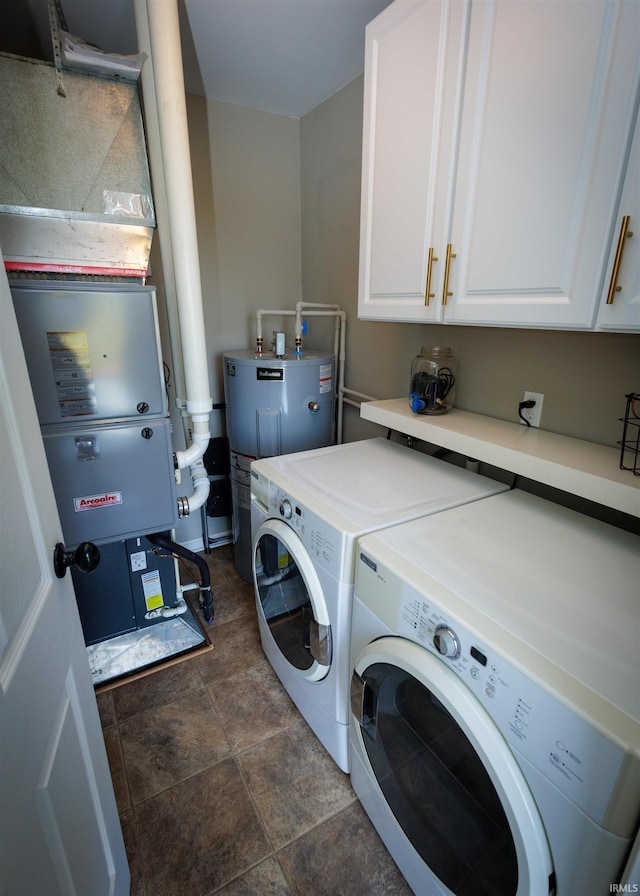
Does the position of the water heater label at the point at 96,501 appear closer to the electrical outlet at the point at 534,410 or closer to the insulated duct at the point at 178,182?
the insulated duct at the point at 178,182

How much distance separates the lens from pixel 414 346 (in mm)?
1818

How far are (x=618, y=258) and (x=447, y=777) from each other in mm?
1135

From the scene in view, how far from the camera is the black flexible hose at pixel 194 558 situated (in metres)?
1.79

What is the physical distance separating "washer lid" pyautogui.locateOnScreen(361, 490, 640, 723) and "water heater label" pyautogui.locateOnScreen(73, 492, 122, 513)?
0.98m

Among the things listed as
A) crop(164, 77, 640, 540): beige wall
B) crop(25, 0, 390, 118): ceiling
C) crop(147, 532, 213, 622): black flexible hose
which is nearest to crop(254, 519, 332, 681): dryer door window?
crop(147, 532, 213, 622): black flexible hose

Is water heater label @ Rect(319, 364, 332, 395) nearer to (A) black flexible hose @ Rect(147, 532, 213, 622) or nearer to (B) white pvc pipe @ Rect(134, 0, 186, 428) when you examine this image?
(B) white pvc pipe @ Rect(134, 0, 186, 428)

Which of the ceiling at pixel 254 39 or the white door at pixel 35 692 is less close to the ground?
the ceiling at pixel 254 39

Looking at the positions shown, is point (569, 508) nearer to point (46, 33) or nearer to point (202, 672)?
point (202, 672)

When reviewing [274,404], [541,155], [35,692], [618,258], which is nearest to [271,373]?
[274,404]

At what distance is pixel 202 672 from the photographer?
173cm

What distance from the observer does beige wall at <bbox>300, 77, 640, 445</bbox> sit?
117 centimetres

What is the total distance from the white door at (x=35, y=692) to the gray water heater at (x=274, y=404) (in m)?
1.24

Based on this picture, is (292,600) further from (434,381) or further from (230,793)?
(434,381)

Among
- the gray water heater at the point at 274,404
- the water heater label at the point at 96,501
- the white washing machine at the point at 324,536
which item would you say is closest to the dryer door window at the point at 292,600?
the white washing machine at the point at 324,536
